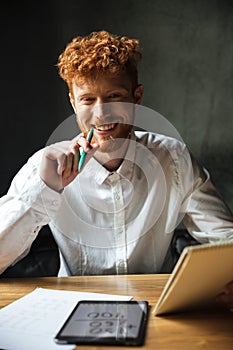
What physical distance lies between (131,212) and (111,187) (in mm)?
95

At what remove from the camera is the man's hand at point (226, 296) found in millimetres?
892

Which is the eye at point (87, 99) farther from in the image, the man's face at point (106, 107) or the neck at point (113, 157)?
the neck at point (113, 157)

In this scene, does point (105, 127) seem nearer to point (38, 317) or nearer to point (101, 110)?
point (101, 110)

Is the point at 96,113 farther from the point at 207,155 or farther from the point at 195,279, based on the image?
→ the point at 207,155

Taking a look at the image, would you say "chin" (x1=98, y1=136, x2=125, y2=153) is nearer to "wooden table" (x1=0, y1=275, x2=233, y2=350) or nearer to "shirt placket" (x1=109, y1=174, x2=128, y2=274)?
"shirt placket" (x1=109, y1=174, x2=128, y2=274)

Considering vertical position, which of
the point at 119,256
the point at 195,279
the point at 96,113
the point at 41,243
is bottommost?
the point at 41,243

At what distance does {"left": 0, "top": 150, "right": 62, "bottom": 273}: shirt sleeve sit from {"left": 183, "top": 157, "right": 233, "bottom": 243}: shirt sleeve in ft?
1.32

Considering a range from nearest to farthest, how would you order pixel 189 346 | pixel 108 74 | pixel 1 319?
pixel 189 346 → pixel 1 319 → pixel 108 74

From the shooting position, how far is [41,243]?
1.78 meters

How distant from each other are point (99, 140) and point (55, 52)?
830 millimetres

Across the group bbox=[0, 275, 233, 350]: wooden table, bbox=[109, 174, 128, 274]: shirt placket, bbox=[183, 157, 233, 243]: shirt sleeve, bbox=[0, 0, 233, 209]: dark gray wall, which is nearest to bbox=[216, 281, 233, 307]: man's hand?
bbox=[0, 275, 233, 350]: wooden table

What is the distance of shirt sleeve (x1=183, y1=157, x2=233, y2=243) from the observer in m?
1.33

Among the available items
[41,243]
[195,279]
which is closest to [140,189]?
[41,243]

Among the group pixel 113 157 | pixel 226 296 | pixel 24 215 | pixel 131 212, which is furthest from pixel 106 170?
pixel 226 296
